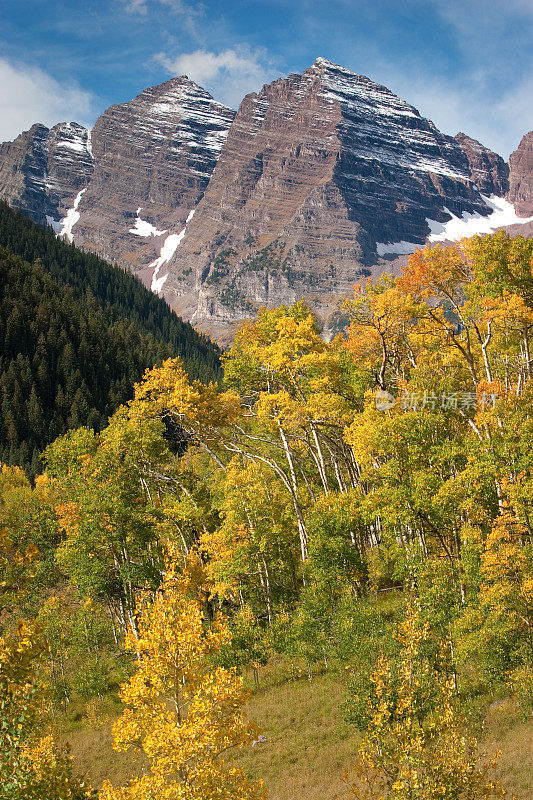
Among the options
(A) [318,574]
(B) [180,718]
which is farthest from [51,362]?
(B) [180,718]

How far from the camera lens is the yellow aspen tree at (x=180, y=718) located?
1276 cm

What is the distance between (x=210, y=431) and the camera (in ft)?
107

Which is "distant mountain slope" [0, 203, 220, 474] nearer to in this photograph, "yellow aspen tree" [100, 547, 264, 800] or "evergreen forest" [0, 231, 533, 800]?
"evergreen forest" [0, 231, 533, 800]

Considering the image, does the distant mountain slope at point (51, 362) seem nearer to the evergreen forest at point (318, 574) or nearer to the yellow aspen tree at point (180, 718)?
the evergreen forest at point (318, 574)

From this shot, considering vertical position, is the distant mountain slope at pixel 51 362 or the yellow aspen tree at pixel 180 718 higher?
the distant mountain slope at pixel 51 362

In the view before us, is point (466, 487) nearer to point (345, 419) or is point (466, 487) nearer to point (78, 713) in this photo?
point (345, 419)

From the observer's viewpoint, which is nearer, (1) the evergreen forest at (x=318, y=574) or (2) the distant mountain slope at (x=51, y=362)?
(1) the evergreen forest at (x=318, y=574)

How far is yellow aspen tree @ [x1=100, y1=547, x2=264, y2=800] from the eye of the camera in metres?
12.8

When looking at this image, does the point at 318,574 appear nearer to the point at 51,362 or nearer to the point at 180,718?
the point at 180,718

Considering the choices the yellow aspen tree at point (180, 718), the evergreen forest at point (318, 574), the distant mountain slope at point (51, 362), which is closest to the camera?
the yellow aspen tree at point (180, 718)

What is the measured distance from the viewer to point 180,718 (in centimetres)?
1377

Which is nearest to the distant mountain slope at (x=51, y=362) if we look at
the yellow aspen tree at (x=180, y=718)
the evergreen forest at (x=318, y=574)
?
the evergreen forest at (x=318, y=574)

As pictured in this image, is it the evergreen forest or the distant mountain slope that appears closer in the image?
the evergreen forest

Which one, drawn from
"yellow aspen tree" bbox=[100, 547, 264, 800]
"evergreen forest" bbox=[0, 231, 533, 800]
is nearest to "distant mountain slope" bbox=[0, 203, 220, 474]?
"evergreen forest" bbox=[0, 231, 533, 800]
